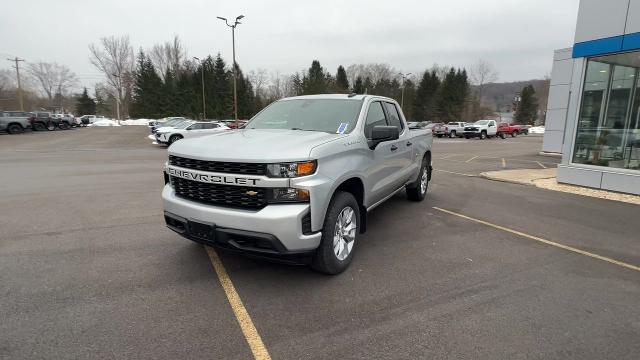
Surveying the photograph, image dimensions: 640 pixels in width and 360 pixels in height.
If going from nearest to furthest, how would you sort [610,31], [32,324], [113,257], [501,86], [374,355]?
[374,355]
[32,324]
[113,257]
[610,31]
[501,86]

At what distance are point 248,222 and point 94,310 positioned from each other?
1.55 meters

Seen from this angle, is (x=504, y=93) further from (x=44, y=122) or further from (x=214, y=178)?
(x=214, y=178)

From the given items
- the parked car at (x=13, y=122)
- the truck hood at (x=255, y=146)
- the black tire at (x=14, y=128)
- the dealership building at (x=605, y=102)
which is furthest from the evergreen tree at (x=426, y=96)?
the truck hood at (x=255, y=146)

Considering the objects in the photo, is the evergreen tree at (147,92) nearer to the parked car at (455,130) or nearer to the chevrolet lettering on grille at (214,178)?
the parked car at (455,130)

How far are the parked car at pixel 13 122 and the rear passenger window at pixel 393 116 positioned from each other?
115ft

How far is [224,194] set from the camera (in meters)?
3.37

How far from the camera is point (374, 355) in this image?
8.50 ft

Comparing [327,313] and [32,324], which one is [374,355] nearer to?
[327,313]

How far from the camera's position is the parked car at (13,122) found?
28.7 m

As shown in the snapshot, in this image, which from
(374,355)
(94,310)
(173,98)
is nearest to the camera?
(374,355)

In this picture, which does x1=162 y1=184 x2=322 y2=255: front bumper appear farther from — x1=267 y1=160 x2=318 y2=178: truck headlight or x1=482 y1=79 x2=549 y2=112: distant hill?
x1=482 y1=79 x2=549 y2=112: distant hill

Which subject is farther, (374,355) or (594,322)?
(594,322)

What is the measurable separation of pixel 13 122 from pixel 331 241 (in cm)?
3633

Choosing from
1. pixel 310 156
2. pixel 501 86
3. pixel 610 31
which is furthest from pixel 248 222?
pixel 501 86
